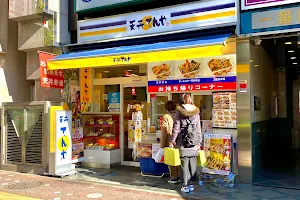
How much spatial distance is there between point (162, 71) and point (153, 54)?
1.43 m

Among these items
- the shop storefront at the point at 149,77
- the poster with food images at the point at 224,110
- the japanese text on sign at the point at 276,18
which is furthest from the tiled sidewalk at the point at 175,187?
the japanese text on sign at the point at 276,18

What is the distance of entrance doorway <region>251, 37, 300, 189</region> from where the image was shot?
24.4ft

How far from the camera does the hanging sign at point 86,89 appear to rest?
30.8 ft

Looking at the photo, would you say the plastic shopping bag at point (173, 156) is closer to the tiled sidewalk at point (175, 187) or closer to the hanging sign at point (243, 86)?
the tiled sidewalk at point (175, 187)

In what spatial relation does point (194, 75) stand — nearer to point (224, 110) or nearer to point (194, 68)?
point (194, 68)

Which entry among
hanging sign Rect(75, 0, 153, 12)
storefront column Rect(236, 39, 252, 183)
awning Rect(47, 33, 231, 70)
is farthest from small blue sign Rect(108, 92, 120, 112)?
storefront column Rect(236, 39, 252, 183)

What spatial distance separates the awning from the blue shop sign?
1.66 ft

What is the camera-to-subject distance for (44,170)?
312 inches

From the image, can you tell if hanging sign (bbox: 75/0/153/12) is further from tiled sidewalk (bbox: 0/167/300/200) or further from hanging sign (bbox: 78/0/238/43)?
tiled sidewalk (bbox: 0/167/300/200)

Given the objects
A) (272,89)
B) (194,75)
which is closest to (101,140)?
(194,75)

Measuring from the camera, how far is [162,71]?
26.3 feet

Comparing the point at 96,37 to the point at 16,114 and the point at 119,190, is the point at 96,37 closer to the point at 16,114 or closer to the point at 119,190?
the point at 16,114

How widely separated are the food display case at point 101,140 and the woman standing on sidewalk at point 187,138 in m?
3.04

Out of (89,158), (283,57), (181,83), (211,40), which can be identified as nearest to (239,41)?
(211,40)
